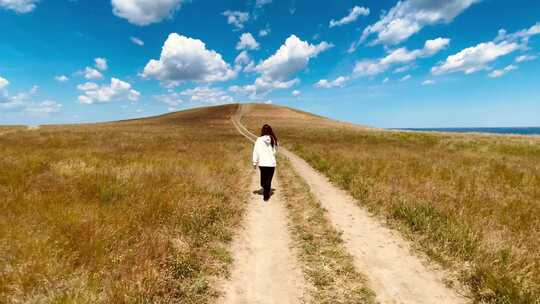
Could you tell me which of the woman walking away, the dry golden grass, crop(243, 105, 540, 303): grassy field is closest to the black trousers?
the woman walking away

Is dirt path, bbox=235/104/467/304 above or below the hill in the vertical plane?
below

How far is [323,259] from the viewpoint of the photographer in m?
5.59

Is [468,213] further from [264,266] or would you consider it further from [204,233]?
[204,233]

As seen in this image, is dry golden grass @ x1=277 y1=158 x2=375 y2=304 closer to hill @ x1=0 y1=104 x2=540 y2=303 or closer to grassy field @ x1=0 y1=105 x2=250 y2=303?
hill @ x1=0 y1=104 x2=540 y2=303

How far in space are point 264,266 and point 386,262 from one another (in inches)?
93.3

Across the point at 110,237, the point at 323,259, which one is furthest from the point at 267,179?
the point at 110,237

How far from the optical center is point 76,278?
4.25 metres

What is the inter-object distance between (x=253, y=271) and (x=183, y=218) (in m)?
2.56

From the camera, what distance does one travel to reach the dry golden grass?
14.7 feet

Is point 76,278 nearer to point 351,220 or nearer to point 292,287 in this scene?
point 292,287

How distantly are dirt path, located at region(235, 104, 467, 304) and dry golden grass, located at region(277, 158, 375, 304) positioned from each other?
222 millimetres

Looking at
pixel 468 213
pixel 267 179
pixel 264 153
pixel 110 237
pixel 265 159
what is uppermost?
pixel 264 153

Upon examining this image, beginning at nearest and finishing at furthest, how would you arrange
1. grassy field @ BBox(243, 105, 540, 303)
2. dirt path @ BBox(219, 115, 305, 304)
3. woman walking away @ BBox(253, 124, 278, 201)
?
1. dirt path @ BBox(219, 115, 305, 304)
2. grassy field @ BBox(243, 105, 540, 303)
3. woman walking away @ BBox(253, 124, 278, 201)

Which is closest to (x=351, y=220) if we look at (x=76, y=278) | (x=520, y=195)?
(x=76, y=278)
